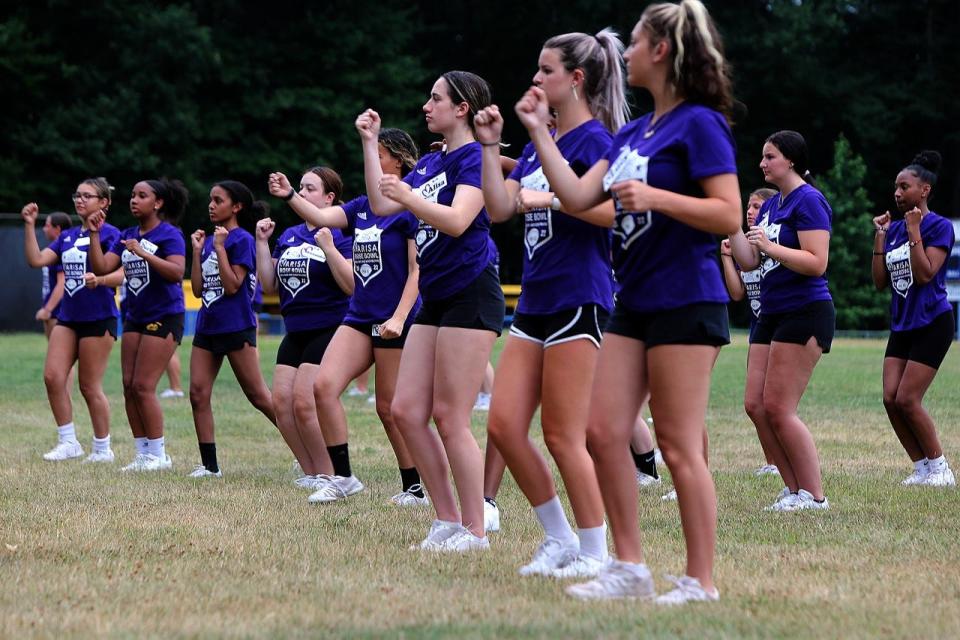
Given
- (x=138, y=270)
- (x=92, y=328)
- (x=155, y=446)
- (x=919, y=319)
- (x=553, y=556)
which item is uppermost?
(x=138, y=270)

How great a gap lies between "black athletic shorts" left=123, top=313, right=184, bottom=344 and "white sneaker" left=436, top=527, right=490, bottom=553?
426 centimetres

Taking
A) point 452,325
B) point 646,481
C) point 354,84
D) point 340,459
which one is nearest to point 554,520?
point 452,325

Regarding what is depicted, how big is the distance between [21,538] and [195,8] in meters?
33.7

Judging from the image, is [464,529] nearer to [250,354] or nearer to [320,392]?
[320,392]

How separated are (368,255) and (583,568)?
2955mm

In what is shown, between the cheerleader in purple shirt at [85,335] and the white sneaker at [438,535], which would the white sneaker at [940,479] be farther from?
the cheerleader in purple shirt at [85,335]

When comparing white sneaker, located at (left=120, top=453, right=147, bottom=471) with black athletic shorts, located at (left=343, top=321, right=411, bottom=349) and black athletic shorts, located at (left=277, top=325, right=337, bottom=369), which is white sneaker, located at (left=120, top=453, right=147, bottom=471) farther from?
black athletic shorts, located at (left=343, top=321, right=411, bottom=349)

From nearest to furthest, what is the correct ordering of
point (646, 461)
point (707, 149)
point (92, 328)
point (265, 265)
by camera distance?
point (707, 149)
point (646, 461)
point (265, 265)
point (92, 328)

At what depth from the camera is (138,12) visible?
34.8 meters

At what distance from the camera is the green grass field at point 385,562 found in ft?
14.9

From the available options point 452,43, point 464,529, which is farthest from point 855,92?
point 464,529

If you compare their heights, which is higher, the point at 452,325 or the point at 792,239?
the point at 792,239

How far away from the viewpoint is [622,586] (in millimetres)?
4844

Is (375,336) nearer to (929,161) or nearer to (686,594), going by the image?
(686,594)
